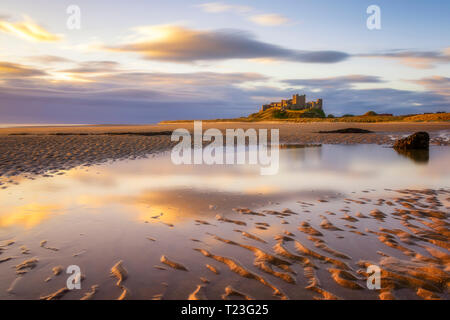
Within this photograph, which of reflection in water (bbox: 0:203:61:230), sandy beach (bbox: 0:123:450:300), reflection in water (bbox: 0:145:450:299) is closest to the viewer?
sandy beach (bbox: 0:123:450:300)

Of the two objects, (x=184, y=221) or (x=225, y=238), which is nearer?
(x=225, y=238)

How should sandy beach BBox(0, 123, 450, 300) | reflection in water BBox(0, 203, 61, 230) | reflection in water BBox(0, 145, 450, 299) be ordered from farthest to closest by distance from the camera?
1. reflection in water BBox(0, 203, 61, 230)
2. reflection in water BBox(0, 145, 450, 299)
3. sandy beach BBox(0, 123, 450, 300)

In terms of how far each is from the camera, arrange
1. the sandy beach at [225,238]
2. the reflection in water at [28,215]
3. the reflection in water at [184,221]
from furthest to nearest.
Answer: the reflection in water at [28,215]
the reflection in water at [184,221]
the sandy beach at [225,238]

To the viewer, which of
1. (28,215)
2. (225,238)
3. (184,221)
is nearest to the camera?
(225,238)

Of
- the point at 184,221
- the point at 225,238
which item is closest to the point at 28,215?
the point at 184,221

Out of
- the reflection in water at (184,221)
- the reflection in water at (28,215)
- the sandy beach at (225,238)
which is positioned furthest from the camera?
the reflection in water at (28,215)

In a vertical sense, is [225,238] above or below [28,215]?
below

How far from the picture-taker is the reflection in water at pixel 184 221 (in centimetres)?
384

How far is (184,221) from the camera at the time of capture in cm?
619

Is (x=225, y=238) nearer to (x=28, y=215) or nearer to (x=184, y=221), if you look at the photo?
(x=184, y=221)

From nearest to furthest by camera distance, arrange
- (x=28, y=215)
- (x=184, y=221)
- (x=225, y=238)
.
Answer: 1. (x=225, y=238)
2. (x=184, y=221)
3. (x=28, y=215)

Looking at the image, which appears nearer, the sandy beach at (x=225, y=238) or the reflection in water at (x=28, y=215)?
the sandy beach at (x=225, y=238)

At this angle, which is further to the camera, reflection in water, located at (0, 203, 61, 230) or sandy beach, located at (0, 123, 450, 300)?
reflection in water, located at (0, 203, 61, 230)

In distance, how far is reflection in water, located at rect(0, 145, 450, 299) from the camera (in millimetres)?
3838
